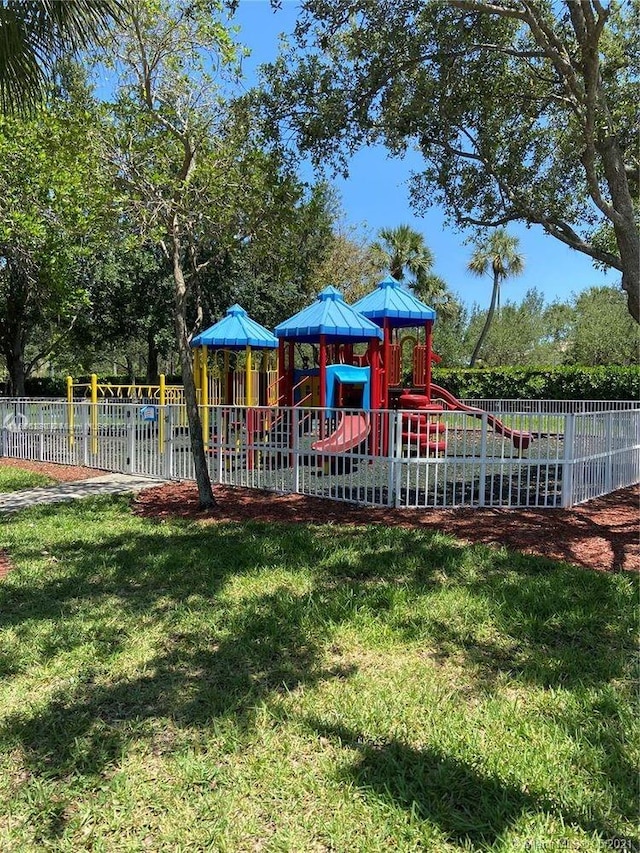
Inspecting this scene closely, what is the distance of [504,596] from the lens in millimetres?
4625

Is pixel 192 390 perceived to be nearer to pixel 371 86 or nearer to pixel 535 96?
pixel 371 86

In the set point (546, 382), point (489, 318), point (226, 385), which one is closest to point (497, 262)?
point (489, 318)

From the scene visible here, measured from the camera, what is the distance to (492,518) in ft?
24.8

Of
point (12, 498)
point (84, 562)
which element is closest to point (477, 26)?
point (84, 562)

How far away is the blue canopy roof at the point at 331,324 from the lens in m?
11.8

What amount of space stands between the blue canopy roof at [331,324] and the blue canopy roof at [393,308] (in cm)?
144

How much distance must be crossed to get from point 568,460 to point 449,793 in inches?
249

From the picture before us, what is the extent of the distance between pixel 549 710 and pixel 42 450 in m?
12.4

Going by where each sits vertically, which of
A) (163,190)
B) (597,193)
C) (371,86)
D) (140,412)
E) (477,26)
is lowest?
(140,412)

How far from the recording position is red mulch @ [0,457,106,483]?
11.0 metres

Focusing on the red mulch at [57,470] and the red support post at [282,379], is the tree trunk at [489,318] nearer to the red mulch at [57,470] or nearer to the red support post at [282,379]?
the red support post at [282,379]

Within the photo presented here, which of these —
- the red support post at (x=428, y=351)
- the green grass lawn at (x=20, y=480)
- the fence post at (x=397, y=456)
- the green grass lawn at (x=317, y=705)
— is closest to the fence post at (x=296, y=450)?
the fence post at (x=397, y=456)

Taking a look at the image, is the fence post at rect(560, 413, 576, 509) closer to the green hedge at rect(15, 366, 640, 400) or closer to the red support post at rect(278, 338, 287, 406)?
the red support post at rect(278, 338, 287, 406)

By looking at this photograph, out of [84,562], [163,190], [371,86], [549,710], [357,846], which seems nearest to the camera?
[357,846]
